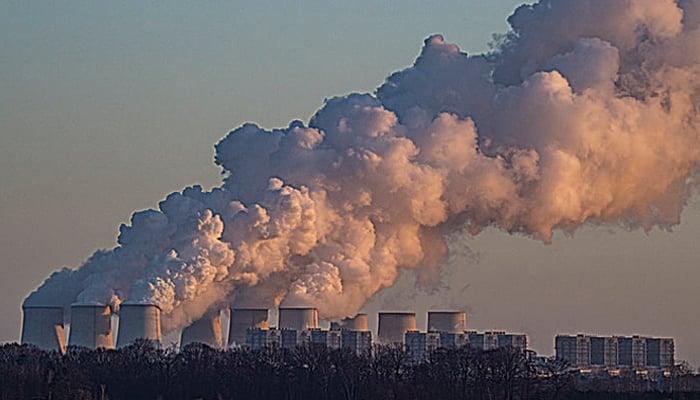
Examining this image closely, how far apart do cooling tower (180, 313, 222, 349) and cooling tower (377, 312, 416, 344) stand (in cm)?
766

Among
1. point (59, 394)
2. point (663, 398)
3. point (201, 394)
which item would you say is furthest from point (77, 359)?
point (663, 398)

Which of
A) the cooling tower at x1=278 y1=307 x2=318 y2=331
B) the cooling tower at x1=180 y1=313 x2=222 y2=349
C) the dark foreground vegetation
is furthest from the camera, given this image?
the cooling tower at x1=180 y1=313 x2=222 y2=349

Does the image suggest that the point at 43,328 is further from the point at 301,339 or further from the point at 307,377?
the point at 307,377

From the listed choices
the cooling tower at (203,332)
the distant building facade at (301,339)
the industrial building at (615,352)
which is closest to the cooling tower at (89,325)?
the cooling tower at (203,332)

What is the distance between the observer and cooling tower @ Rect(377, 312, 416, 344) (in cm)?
6925

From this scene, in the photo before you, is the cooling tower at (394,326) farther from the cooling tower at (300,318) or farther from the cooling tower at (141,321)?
the cooling tower at (141,321)

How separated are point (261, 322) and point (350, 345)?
13.8ft

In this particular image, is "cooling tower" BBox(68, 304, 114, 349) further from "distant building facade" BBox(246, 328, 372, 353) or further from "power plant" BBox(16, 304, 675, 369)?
"distant building facade" BBox(246, 328, 372, 353)

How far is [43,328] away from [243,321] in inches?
334

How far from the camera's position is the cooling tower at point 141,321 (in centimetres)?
6494

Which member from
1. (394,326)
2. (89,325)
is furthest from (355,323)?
(89,325)

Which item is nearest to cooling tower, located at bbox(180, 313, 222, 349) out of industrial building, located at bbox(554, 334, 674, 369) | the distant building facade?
the distant building facade

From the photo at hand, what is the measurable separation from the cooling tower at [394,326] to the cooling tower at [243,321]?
4994mm

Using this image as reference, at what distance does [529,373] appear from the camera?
183 feet
